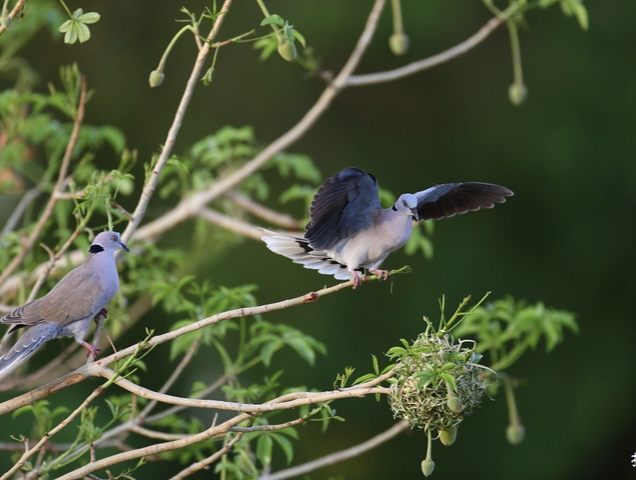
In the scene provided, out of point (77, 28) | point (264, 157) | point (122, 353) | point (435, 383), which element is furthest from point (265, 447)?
point (264, 157)

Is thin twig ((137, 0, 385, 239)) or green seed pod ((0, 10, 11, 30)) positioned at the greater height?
green seed pod ((0, 10, 11, 30))

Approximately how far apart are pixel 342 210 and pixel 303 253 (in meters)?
0.21

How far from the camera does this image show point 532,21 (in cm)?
565

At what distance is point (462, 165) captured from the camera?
545 cm

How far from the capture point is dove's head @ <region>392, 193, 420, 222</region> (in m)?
2.04

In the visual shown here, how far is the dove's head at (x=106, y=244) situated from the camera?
6.29 ft

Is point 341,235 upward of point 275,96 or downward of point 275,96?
upward

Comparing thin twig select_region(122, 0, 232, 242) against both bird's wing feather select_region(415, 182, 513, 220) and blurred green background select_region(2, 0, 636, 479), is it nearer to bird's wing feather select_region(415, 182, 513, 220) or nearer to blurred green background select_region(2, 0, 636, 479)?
bird's wing feather select_region(415, 182, 513, 220)

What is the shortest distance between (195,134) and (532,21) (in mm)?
2312

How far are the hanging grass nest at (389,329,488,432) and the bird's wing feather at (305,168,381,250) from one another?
0.56 metres

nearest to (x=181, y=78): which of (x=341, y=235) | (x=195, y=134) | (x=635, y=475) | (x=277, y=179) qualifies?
(x=195, y=134)

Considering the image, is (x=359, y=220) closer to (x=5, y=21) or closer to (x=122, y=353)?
(x=122, y=353)

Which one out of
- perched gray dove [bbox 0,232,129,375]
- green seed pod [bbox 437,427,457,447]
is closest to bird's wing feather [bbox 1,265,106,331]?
perched gray dove [bbox 0,232,129,375]

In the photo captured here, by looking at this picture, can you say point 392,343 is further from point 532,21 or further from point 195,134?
point 532,21
